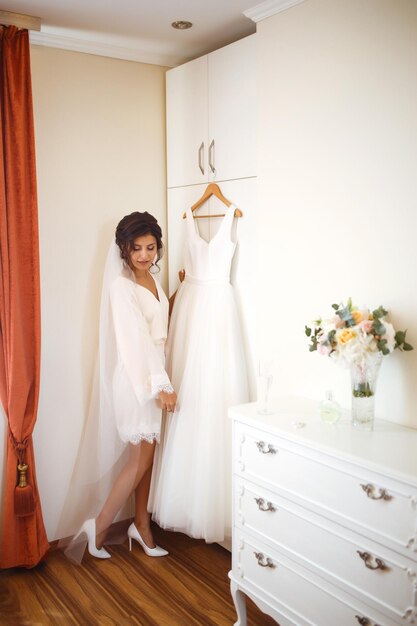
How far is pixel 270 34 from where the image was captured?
2.56 m

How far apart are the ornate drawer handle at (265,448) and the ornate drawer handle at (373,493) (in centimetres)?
43

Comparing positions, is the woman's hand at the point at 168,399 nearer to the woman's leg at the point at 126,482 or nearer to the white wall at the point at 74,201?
the woman's leg at the point at 126,482

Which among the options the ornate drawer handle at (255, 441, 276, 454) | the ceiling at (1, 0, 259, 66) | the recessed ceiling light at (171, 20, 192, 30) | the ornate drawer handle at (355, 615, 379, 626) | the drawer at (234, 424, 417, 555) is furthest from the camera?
the recessed ceiling light at (171, 20, 192, 30)

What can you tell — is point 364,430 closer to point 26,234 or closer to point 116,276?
point 116,276

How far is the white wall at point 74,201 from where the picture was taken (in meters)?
2.93

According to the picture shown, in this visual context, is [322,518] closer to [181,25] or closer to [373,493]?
[373,493]

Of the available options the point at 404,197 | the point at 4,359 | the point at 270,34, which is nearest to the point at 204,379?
the point at 4,359

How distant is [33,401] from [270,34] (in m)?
2.01

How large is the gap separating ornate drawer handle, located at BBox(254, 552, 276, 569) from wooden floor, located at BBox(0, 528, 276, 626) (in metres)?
0.40

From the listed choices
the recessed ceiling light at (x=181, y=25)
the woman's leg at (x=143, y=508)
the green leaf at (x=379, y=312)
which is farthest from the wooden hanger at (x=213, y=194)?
the woman's leg at (x=143, y=508)

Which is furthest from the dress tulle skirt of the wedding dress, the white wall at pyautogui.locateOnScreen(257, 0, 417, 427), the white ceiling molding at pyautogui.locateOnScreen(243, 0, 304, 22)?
the white ceiling molding at pyautogui.locateOnScreen(243, 0, 304, 22)

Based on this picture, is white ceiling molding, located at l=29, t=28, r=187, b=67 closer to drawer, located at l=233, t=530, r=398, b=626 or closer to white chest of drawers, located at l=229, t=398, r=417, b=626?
white chest of drawers, located at l=229, t=398, r=417, b=626

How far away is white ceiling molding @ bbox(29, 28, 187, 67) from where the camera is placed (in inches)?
112

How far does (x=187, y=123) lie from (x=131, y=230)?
28.1 inches
